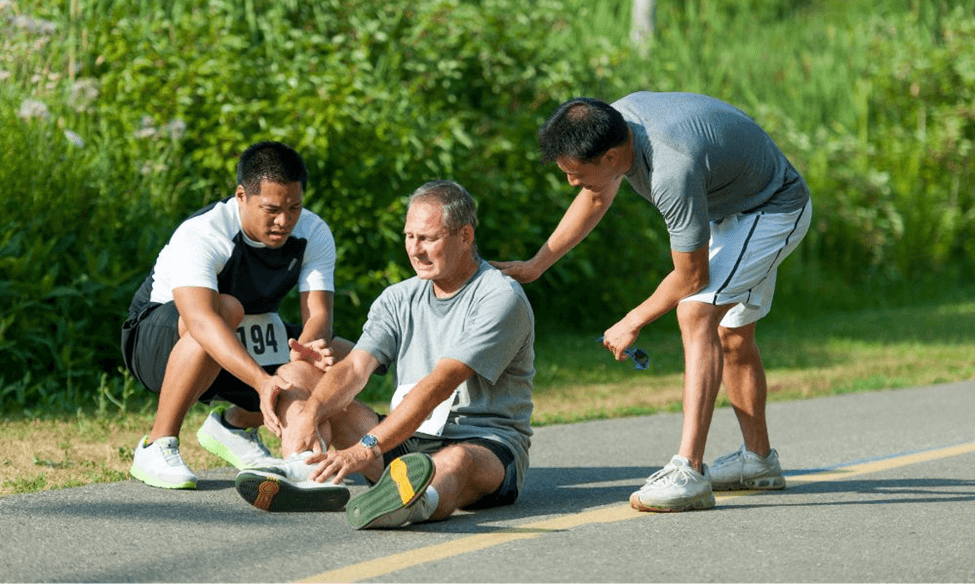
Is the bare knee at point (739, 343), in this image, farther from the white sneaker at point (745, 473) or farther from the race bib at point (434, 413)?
the race bib at point (434, 413)

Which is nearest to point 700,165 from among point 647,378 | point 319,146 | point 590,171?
point 590,171

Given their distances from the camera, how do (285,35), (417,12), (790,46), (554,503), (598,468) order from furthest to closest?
(790,46) < (417,12) < (285,35) < (598,468) < (554,503)

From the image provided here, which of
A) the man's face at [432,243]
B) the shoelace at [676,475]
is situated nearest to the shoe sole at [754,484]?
the shoelace at [676,475]

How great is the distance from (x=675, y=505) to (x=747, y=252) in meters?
1.04

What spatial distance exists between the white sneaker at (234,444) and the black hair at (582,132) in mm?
1975

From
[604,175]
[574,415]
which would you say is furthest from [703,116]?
[574,415]

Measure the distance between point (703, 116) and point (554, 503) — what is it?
1642 millimetres

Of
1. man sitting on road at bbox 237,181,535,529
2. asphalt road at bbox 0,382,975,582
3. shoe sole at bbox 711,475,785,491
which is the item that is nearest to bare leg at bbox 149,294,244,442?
asphalt road at bbox 0,382,975,582

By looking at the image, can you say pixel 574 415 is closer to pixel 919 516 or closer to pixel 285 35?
pixel 919 516

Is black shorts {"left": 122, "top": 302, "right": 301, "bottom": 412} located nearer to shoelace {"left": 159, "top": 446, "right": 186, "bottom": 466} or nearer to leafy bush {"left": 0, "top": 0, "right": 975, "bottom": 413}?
shoelace {"left": 159, "top": 446, "right": 186, "bottom": 466}

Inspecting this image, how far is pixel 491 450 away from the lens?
503 centimetres

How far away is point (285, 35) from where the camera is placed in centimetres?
1078

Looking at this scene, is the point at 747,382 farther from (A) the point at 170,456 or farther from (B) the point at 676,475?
(A) the point at 170,456

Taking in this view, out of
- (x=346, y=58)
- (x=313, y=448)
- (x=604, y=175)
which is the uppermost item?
(x=346, y=58)
